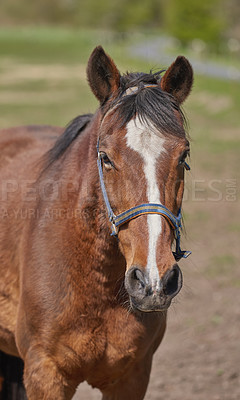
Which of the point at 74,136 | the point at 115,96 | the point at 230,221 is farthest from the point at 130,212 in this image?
the point at 230,221

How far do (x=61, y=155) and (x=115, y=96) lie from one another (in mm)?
746

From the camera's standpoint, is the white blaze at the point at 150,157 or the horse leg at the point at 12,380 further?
the horse leg at the point at 12,380

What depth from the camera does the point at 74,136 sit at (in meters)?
3.63

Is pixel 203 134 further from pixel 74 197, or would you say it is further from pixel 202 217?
pixel 74 197

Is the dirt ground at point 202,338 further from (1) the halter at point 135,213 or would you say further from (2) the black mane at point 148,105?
(2) the black mane at point 148,105

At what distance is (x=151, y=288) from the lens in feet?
8.31

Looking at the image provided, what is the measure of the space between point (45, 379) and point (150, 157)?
142cm

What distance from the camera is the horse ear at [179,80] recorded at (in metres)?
3.04

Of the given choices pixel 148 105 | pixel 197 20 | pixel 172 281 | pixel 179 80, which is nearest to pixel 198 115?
pixel 179 80

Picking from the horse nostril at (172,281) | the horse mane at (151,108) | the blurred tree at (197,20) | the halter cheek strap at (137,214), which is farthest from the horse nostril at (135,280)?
the blurred tree at (197,20)

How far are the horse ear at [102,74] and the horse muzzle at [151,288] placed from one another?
1036 mm

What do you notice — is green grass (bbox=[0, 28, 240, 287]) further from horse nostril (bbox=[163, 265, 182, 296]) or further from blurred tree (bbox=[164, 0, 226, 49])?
blurred tree (bbox=[164, 0, 226, 49])

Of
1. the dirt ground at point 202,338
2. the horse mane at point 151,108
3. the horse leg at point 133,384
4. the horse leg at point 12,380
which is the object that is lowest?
the dirt ground at point 202,338

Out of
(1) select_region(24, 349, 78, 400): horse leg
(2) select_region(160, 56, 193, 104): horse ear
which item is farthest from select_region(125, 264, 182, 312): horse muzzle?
(2) select_region(160, 56, 193, 104): horse ear
